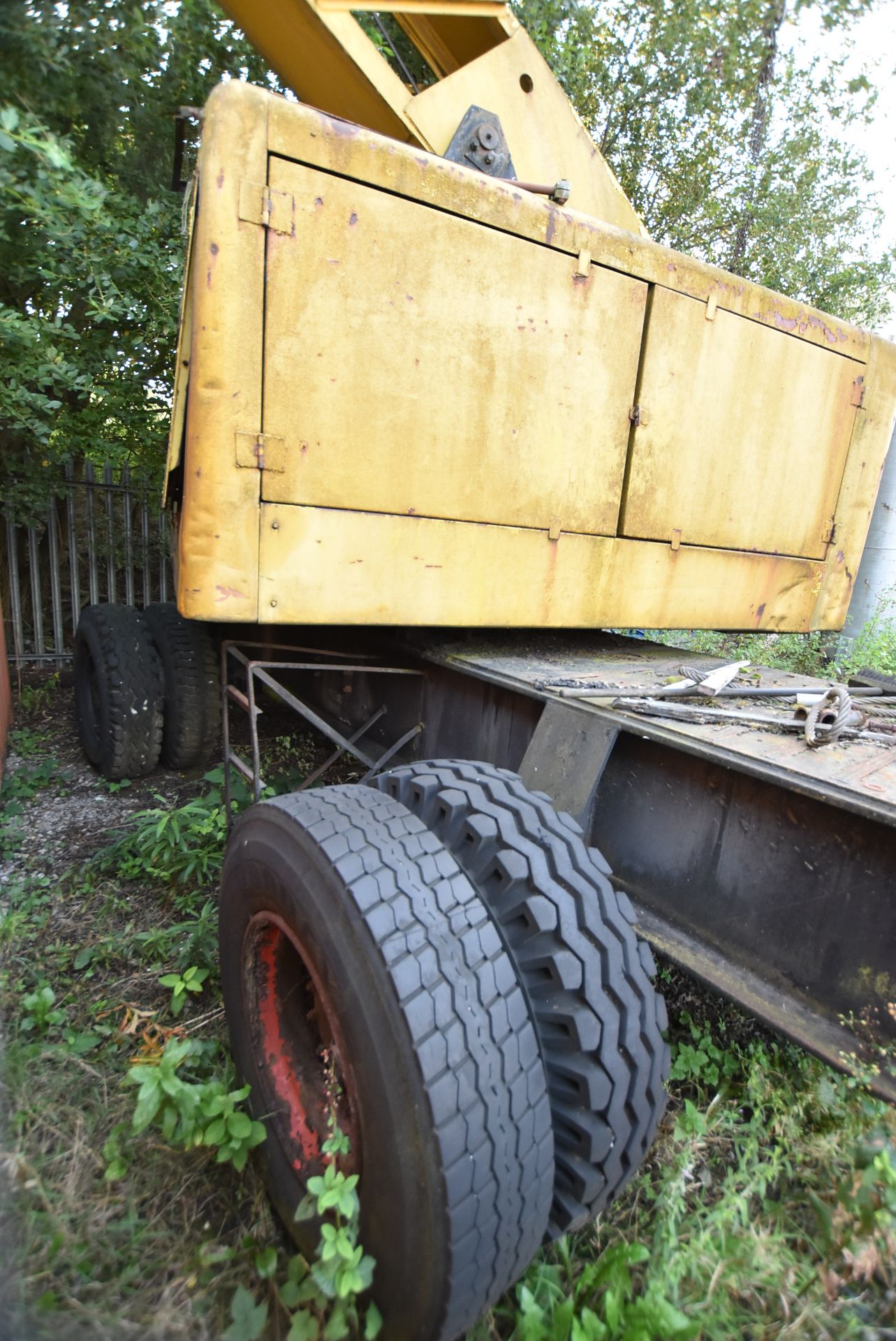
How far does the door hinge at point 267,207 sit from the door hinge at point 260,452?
2.00 ft

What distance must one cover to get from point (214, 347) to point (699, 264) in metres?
2.02

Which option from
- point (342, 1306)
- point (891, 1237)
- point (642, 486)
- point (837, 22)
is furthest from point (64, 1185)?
point (837, 22)

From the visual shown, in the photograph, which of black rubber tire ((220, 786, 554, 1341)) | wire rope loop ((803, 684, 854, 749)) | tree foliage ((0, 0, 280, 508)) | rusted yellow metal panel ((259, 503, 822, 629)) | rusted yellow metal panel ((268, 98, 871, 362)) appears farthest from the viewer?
tree foliage ((0, 0, 280, 508))

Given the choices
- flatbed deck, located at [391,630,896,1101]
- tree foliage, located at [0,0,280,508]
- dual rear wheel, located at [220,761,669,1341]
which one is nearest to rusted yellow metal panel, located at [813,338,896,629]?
flatbed deck, located at [391,630,896,1101]

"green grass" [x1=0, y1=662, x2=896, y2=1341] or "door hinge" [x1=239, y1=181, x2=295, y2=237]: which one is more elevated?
"door hinge" [x1=239, y1=181, x2=295, y2=237]

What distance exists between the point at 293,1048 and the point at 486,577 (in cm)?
169

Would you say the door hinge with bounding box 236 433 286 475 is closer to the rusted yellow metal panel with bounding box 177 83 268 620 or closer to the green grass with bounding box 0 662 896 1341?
the rusted yellow metal panel with bounding box 177 83 268 620

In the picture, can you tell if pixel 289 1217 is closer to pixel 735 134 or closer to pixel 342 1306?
pixel 342 1306

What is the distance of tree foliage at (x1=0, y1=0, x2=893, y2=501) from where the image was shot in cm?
391

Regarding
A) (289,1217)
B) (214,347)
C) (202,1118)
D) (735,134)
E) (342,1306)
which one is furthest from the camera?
(735,134)

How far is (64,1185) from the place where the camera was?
1854 millimetres

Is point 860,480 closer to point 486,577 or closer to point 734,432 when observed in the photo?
point 734,432

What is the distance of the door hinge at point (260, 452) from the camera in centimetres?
236

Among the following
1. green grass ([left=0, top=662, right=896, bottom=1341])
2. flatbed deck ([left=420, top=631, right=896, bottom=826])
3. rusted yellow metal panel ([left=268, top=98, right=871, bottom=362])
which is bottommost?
green grass ([left=0, top=662, right=896, bottom=1341])
